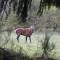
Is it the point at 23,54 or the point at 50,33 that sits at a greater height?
the point at 50,33

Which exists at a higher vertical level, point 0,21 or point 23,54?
point 0,21

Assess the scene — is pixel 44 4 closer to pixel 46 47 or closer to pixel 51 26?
pixel 51 26

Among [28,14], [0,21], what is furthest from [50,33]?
[0,21]

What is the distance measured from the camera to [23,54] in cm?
271

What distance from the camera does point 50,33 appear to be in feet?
8.98

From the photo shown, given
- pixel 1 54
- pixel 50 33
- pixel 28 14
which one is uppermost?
pixel 28 14

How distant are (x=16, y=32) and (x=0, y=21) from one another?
0.68ft

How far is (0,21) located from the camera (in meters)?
2.77

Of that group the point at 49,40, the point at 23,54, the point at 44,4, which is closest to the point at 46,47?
the point at 49,40

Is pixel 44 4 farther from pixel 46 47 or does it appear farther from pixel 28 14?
pixel 46 47

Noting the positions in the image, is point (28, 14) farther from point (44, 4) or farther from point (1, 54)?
point (1, 54)

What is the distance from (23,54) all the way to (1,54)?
0.23 meters

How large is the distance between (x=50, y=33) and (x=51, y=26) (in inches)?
2.9

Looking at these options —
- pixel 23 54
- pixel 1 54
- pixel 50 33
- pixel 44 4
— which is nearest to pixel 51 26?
pixel 50 33
